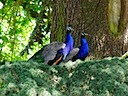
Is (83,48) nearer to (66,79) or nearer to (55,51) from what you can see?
(55,51)

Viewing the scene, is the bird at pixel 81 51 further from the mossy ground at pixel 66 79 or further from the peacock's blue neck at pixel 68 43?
the mossy ground at pixel 66 79

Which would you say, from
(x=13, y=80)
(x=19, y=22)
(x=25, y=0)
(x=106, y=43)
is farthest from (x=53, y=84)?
(x=19, y=22)

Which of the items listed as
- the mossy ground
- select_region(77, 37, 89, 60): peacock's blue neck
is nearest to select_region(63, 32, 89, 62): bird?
select_region(77, 37, 89, 60): peacock's blue neck

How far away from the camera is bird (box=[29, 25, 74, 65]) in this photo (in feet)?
10.3

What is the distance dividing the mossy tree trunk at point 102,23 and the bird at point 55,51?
0.16 meters

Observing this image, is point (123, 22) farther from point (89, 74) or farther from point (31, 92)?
point (31, 92)

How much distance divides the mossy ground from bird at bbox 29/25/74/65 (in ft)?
2.73

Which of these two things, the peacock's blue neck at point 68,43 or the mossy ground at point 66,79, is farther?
the peacock's blue neck at point 68,43

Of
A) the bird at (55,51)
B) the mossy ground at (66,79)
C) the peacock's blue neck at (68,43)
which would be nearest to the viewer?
the mossy ground at (66,79)

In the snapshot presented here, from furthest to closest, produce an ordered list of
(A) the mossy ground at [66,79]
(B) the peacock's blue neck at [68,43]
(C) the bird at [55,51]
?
(B) the peacock's blue neck at [68,43]
(C) the bird at [55,51]
(A) the mossy ground at [66,79]

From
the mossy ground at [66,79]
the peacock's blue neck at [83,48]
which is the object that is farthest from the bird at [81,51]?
the mossy ground at [66,79]

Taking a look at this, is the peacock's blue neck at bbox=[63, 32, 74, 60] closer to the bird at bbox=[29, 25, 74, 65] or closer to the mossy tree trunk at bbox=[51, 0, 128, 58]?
the bird at bbox=[29, 25, 74, 65]

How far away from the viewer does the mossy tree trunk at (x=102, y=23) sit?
334cm

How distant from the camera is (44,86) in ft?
6.54
